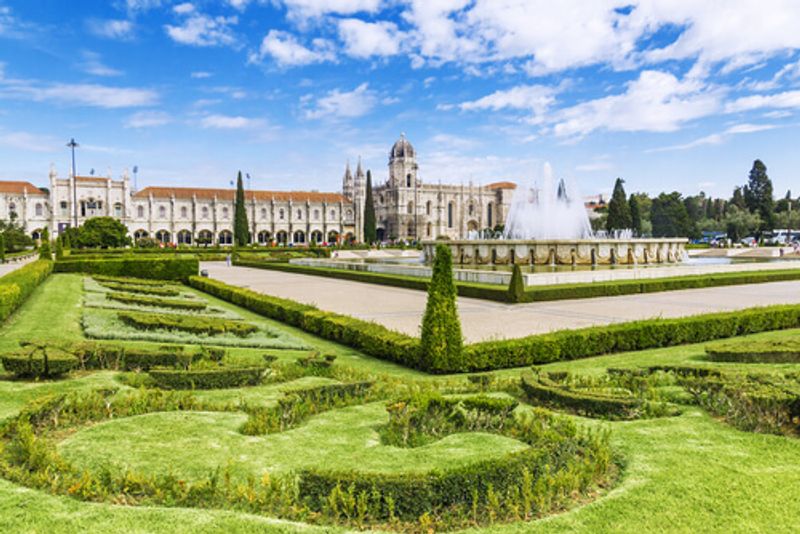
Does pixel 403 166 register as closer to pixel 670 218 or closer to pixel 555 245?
pixel 670 218

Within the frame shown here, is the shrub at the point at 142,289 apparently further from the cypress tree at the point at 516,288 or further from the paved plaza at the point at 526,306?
the cypress tree at the point at 516,288

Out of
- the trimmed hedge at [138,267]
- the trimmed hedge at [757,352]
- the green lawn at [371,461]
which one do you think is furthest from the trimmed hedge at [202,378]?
the trimmed hedge at [138,267]

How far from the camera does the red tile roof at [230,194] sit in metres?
75.9

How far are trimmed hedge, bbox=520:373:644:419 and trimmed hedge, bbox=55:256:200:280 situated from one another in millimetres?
19339

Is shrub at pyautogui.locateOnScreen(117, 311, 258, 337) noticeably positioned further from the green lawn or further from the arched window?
the arched window

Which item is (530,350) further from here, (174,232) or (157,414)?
(174,232)

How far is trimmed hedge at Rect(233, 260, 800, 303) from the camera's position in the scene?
15641 millimetres

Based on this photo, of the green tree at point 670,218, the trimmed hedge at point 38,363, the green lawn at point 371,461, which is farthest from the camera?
the green tree at point 670,218

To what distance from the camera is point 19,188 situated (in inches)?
2724

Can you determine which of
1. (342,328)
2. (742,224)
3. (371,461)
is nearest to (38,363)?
(371,461)

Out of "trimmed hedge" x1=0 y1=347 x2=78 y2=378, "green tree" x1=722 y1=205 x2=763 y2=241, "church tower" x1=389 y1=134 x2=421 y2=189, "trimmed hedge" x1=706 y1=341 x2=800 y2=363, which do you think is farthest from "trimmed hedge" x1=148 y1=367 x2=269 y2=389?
"church tower" x1=389 y1=134 x2=421 y2=189

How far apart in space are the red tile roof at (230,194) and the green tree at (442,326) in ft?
243

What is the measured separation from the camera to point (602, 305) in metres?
14.7

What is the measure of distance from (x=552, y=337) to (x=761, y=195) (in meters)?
65.5
